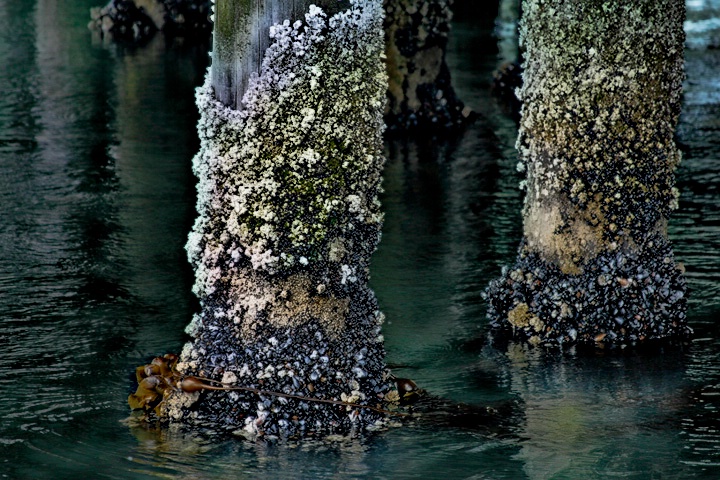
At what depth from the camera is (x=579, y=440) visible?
5.21 meters

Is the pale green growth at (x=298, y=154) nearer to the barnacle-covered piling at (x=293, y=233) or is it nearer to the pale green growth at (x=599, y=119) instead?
the barnacle-covered piling at (x=293, y=233)

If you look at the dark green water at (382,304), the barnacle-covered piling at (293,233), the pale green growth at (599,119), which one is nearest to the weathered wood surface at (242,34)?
the barnacle-covered piling at (293,233)

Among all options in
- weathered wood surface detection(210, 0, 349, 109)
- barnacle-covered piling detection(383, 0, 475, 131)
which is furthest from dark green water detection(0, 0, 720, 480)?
weathered wood surface detection(210, 0, 349, 109)

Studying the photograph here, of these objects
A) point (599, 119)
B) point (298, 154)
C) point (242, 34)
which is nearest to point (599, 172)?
point (599, 119)

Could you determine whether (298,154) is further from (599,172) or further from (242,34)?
(599,172)

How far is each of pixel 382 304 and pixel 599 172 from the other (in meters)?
1.68

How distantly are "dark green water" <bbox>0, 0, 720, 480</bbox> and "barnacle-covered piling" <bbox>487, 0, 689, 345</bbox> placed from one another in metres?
0.27

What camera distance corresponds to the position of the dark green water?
4984mm

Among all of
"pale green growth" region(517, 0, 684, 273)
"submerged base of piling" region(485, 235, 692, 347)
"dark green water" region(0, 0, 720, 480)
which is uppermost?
"pale green growth" region(517, 0, 684, 273)

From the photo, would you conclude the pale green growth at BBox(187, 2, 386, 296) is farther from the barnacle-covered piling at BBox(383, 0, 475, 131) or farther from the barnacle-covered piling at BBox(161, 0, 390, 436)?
the barnacle-covered piling at BBox(383, 0, 475, 131)

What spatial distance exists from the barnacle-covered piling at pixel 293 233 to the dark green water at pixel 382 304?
22cm

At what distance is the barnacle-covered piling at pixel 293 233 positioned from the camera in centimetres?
505

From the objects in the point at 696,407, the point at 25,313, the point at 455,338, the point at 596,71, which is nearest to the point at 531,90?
the point at 596,71

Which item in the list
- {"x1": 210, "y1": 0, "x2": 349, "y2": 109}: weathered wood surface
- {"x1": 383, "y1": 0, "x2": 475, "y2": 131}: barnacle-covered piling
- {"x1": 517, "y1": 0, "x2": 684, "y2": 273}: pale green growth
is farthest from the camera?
{"x1": 383, "y1": 0, "x2": 475, "y2": 131}: barnacle-covered piling
